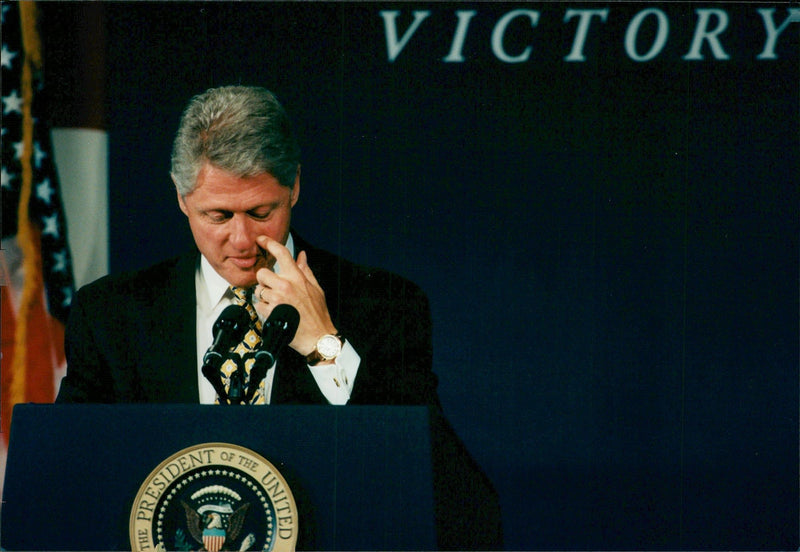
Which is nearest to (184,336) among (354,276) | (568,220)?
(354,276)

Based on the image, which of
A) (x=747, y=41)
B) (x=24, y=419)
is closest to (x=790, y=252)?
(x=747, y=41)

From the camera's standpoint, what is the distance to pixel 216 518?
5.95 ft

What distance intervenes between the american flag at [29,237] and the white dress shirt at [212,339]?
63 cm

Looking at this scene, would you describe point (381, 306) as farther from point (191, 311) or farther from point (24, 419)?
point (24, 419)

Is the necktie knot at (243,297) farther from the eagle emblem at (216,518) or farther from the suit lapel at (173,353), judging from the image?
the eagle emblem at (216,518)

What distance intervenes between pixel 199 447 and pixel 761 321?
2415 mm

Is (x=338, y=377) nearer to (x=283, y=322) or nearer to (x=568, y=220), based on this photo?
(x=283, y=322)

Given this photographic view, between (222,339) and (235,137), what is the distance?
58.6 inches

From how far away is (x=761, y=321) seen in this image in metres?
3.49

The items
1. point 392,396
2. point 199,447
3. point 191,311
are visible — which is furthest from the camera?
point 191,311

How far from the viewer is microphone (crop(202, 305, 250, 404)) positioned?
71.2 inches

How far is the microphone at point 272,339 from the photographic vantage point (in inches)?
71.6

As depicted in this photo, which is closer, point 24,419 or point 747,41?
point 24,419

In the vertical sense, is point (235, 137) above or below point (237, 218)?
above
